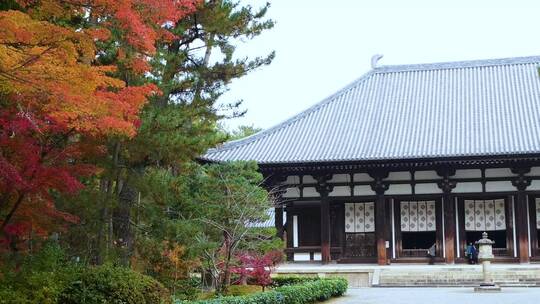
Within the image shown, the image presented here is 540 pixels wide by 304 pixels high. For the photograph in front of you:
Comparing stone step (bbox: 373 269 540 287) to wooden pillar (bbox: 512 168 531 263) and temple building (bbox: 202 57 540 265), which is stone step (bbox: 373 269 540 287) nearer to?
temple building (bbox: 202 57 540 265)

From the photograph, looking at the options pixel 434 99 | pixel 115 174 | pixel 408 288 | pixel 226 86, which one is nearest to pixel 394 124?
pixel 434 99

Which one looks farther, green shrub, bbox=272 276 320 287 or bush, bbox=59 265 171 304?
green shrub, bbox=272 276 320 287

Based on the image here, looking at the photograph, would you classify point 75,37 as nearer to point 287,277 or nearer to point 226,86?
point 226,86

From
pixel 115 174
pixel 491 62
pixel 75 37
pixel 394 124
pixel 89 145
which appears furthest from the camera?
pixel 491 62

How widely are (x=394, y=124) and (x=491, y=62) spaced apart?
7090 mm

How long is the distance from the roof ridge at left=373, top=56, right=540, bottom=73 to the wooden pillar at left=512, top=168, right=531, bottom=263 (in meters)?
8.26

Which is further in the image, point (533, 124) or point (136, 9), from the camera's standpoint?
point (533, 124)

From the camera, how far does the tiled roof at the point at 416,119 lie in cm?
2642

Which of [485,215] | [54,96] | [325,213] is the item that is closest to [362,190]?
[325,213]

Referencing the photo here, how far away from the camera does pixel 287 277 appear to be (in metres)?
21.8

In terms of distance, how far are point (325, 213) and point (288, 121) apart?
5410mm

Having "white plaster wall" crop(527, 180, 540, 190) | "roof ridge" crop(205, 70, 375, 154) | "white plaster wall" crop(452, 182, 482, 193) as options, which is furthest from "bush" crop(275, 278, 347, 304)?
"roof ridge" crop(205, 70, 375, 154)

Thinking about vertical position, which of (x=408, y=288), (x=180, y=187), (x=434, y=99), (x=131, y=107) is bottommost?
(x=408, y=288)

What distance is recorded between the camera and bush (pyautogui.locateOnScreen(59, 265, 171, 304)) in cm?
1003
